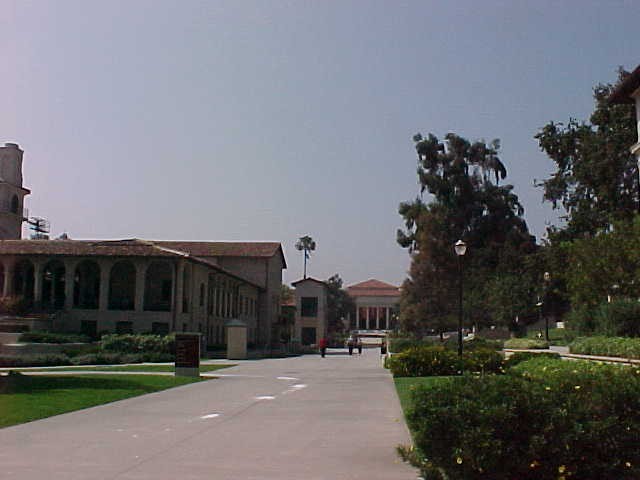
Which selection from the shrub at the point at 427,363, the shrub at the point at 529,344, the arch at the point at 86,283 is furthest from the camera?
the arch at the point at 86,283

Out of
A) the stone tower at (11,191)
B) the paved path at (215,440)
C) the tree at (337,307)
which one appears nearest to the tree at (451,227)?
the stone tower at (11,191)

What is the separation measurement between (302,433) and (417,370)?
13.4 metres

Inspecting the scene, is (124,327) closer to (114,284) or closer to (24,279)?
(114,284)

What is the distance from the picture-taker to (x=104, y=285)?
51.1 m

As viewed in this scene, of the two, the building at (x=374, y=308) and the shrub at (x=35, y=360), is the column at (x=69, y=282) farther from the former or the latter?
the building at (x=374, y=308)

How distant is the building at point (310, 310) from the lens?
303 feet

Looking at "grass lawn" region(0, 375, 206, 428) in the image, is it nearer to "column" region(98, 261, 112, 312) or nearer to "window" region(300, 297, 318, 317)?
"column" region(98, 261, 112, 312)

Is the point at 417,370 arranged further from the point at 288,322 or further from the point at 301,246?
the point at 301,246

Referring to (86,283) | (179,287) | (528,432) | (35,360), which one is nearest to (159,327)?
(179,287)

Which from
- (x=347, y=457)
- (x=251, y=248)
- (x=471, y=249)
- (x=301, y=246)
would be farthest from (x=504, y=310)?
(x=301, y=246)

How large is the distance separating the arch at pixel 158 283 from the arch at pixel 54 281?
5.88m

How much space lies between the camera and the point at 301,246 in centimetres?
15375

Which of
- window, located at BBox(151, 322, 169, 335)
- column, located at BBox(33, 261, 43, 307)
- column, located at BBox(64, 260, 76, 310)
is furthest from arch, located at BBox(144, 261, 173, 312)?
column, located at BBox(33, 261, 43, 307)

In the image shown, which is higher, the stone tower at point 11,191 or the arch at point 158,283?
the stone tower at point 11,191
